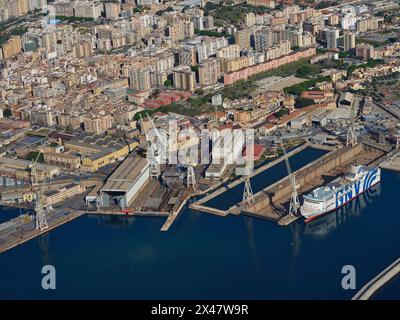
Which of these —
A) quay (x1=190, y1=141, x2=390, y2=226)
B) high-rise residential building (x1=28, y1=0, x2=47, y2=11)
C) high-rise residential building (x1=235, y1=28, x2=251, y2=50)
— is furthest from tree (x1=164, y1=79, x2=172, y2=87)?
high-rise residential building (x1=28, y1=0, x2=47, y2=11)

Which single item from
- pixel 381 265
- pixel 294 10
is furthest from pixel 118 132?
pixel 294 10

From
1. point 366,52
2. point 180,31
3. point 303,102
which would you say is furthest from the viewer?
point 180,31

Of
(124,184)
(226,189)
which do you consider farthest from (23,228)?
(226,189)

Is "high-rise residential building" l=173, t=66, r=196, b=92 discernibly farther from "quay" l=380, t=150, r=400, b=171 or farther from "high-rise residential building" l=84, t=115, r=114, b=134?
"quay" l=380, t=150, r=400, b=171

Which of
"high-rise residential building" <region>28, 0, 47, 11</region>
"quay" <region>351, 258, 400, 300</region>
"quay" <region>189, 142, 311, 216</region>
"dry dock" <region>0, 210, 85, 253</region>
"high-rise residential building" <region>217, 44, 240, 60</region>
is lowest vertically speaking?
"quay" <region>351, 258, 400, 300</region>

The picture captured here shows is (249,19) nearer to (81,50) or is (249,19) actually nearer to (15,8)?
(81,50)

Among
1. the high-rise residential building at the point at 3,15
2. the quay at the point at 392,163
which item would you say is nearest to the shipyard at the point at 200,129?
the quay at the point at 392,163
